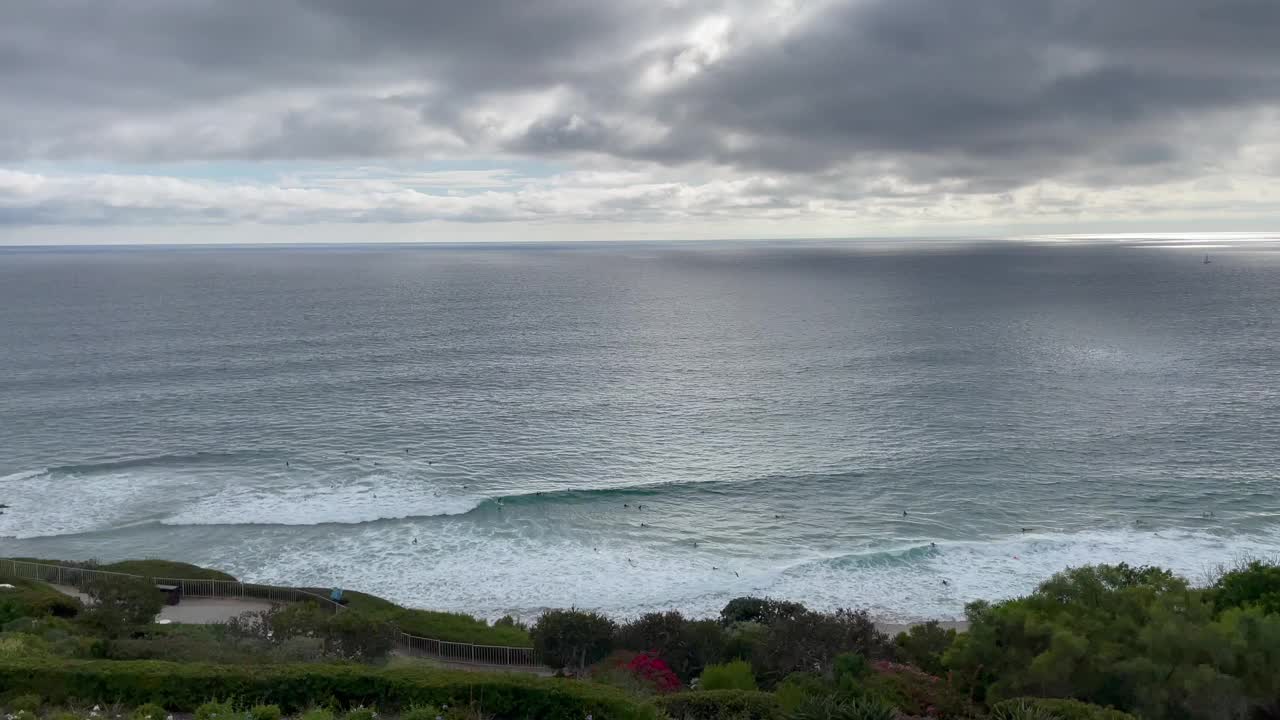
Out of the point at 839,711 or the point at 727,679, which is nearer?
the point at 839,711

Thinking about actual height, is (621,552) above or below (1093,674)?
below

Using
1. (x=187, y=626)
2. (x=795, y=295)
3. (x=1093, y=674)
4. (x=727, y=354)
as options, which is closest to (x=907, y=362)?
(x=727, y=354)

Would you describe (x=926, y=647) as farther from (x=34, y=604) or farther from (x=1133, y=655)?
(x=34, y=604)

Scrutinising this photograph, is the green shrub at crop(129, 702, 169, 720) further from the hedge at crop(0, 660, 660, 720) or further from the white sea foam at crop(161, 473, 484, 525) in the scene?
the white sea foam at crop(161, 473, 484, 525)

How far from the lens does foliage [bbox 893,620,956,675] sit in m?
29.0

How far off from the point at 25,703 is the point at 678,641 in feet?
62.0

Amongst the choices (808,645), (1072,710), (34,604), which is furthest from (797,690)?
(34,604)

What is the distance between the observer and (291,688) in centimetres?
2012

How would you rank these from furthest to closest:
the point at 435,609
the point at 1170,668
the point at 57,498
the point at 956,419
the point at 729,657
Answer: the point at 956,419 < the point at 57,498 < the point at 435,609 < the point at 729,657 < the point at 1170,668

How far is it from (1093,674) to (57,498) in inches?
2204

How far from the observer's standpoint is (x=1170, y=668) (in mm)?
21516

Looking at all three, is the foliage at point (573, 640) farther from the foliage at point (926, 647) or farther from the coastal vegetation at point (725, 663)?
the foliage at point (926, 647)

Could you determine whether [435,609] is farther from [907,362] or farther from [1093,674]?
[907,362]

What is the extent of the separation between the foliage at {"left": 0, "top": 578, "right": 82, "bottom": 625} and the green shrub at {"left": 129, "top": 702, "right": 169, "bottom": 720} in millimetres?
15874
